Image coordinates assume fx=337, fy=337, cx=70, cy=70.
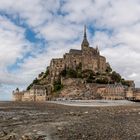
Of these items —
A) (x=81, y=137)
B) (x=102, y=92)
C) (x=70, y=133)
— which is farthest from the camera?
(x=102, y=92)

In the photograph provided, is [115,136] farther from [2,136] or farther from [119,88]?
[119,88]

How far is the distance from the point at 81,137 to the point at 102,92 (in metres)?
173

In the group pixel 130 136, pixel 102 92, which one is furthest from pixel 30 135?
pixel 102 92

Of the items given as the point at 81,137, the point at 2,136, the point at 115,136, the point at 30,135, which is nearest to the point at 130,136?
the point at 115,136

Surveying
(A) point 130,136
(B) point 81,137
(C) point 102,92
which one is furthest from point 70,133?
(C) point 102,92

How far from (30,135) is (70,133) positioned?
9.41ft

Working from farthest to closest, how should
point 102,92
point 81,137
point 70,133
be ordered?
1. point 102,92
2. point 70,133
3. point 81,137

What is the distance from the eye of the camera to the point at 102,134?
23141mm

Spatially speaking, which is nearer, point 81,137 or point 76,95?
point 81,137

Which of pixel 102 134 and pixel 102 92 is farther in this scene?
pixel 102 92

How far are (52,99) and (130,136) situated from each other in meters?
176

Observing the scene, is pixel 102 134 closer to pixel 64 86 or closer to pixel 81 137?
pixel 81 137

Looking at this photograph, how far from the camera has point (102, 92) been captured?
636 feet

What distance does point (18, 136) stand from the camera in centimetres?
2325
